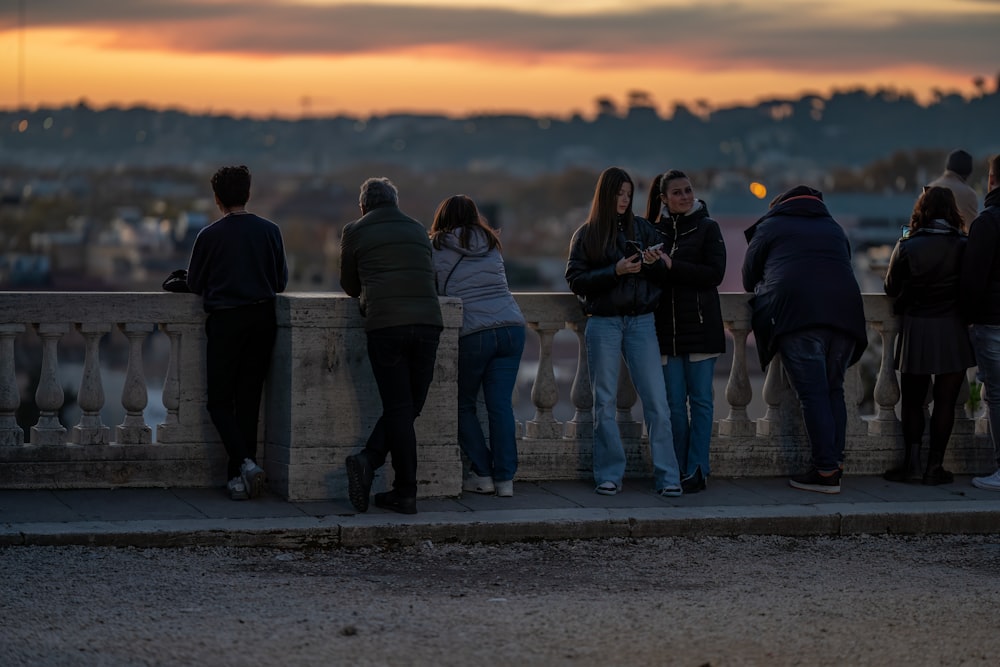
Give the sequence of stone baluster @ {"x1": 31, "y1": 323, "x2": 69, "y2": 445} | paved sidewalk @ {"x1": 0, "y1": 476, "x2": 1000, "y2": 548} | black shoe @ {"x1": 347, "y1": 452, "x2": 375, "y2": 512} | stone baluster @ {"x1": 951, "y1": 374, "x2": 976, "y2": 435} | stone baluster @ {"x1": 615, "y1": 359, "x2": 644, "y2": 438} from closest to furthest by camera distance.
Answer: paved sidewalk @ {"x1": 0, "y1": 476, "x2": 1000, "y2": 548} < black shoe @ {"x1": 347, "y1": 452, "x2": 375, "y2": 512} < stone baluster @ {"x1": 31, "y1": 323, "x2": 69, "y2": 445} < stone baluster @ {"x1": 615, "y1": 359, "x2": 644, "y2": 438} < stone baluster @ {"x1": 951, "y1": 374, "x2": 976, "y2": 435}

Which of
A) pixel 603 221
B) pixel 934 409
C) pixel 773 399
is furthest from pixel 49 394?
pixel 934 409

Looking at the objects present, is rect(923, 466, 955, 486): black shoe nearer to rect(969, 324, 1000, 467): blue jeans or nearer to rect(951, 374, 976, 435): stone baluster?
rect(969, 324, 1000, 467): blue jeans

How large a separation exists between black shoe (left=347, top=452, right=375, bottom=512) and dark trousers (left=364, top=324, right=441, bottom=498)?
61 mm

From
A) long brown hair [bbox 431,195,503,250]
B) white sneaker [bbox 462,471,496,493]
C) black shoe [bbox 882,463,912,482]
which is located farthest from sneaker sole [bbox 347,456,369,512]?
black shoe [bbox 882,463,912,482]

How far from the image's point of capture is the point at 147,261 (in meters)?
179

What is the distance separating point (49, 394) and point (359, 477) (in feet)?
5.87

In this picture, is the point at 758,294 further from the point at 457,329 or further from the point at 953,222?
the point at 457,329

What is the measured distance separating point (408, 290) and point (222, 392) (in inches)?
45.9

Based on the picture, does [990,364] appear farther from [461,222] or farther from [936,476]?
[461,222]

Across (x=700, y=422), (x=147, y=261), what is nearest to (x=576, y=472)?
(x=700, y=422)

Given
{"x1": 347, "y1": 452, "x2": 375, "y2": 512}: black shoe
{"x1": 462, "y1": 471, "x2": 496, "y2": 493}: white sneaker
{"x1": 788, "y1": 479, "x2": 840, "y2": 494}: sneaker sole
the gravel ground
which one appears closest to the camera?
the gravel ground

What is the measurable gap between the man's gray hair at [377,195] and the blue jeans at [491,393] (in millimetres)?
924

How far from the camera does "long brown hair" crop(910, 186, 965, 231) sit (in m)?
9.65

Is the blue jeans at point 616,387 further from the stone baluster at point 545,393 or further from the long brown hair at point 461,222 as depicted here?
the long brown hair at point 461,222
